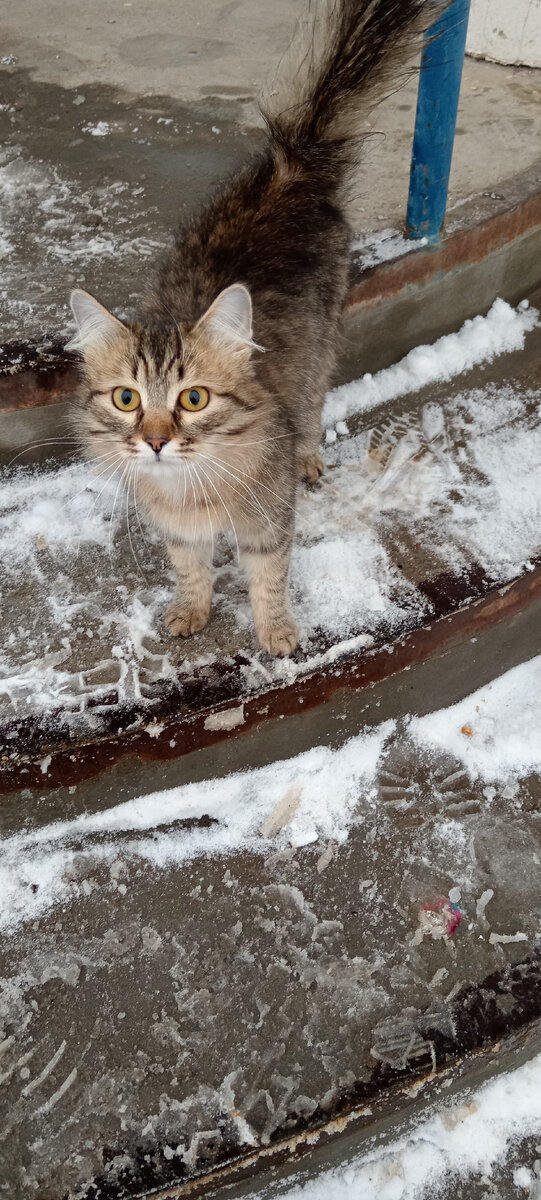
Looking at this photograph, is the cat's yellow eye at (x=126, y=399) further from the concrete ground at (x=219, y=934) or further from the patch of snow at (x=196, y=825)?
the patch of snow at (x=196, y=825)

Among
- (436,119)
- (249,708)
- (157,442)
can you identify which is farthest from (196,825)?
(436,119)

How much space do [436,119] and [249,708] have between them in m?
1.68

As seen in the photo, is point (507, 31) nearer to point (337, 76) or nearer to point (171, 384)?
point (337, 76)

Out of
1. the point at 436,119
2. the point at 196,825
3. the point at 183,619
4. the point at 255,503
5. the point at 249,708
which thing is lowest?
the point at 196,825

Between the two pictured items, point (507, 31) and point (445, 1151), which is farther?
point (507, 31)

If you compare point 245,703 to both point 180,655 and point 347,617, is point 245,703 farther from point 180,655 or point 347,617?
point 347,617

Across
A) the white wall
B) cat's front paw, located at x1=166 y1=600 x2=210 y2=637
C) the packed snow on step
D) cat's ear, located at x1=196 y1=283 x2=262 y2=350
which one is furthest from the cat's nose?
the white wall

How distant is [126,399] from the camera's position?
1499mm

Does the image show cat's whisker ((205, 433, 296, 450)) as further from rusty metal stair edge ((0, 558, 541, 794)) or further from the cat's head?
rusty metal stair edge ((0, 558, 541, 794))

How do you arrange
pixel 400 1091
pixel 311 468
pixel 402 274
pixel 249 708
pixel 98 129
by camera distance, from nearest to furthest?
pixel 400 1091
pixel 249 708
pixel 311 468
pixel 402 274
pixel 98 129

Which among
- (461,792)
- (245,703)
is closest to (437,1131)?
(461,792)

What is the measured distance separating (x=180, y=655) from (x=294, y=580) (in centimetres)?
35

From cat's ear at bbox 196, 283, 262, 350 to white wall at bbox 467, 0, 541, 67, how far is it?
2.62 meters

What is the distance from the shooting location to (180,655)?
189 centimetres
